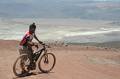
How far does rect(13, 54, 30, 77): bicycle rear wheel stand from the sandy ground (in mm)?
214

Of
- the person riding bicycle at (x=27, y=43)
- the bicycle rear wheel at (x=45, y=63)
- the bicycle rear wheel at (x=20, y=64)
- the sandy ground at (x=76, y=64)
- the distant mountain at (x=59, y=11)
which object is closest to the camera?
the bicycle rear wheel at (x=20, y=64)

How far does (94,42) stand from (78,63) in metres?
13.3

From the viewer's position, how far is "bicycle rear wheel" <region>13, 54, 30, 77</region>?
1346 centimetres

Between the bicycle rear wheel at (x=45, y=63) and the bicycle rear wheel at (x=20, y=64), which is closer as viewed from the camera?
the bicycle rear wheel at (x=20, y=64)

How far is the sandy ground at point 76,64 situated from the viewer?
14137mm

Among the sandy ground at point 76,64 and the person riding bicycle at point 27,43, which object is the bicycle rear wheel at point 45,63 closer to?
the sandy ground at point 76,64

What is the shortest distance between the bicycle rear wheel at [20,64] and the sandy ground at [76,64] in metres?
0.21

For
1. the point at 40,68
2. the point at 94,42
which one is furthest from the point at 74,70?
the point at 94,42

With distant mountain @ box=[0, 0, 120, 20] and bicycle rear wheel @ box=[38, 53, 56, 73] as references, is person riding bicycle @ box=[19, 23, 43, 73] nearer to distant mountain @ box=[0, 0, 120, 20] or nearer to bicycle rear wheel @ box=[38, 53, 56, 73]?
bicycle rear wheel @ box=[38, 53, 56, 73]

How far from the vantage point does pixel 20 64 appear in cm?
1350

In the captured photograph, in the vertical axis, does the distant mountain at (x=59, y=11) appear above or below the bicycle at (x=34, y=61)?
above

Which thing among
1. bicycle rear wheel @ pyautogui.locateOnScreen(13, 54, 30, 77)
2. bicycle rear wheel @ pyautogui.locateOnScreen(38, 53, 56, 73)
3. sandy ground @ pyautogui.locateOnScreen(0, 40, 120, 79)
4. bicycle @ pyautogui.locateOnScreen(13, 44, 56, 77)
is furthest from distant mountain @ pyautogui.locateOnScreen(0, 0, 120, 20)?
bicycle rear wheel @ pyautogui.locateOnScreen(13, 54, 30, 77)

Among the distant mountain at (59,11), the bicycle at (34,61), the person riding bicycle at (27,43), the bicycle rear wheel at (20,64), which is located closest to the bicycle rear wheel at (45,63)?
the bicycle at (34,61)

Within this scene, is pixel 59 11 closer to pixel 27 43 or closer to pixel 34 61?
pixel 34 61
